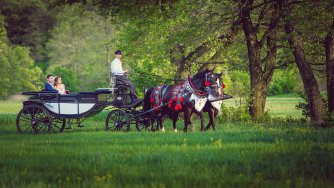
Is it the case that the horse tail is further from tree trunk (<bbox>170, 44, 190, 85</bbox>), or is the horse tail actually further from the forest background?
tree trunk (<bbox>170, 44, 190, 85</bbox>)

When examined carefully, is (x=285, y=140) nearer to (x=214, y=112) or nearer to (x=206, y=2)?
(x=214, y=112)

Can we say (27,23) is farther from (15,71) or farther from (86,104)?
(86,104)

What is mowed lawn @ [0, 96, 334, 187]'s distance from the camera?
792 centimetres

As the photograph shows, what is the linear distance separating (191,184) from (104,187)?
4.23ft

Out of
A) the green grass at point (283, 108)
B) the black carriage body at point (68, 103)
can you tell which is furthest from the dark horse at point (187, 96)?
the green grass at point (283, 108)

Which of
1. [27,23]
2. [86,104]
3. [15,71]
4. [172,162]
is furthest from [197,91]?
[27,23]

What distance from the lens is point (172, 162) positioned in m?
9.64

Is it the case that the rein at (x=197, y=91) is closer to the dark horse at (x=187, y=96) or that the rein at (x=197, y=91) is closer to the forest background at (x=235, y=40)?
the dark horse at (x=187, y=96)

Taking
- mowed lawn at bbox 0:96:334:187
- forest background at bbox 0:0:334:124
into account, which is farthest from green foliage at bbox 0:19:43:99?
mowed lawn at bbox 0:96:334:187

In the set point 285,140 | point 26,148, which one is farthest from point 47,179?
point 285,140

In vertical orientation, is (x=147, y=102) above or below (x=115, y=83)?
below

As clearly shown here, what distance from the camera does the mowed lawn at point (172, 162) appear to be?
7.92 metres

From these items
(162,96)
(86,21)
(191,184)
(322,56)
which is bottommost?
(191,184)

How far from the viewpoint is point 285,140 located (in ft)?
42.5
